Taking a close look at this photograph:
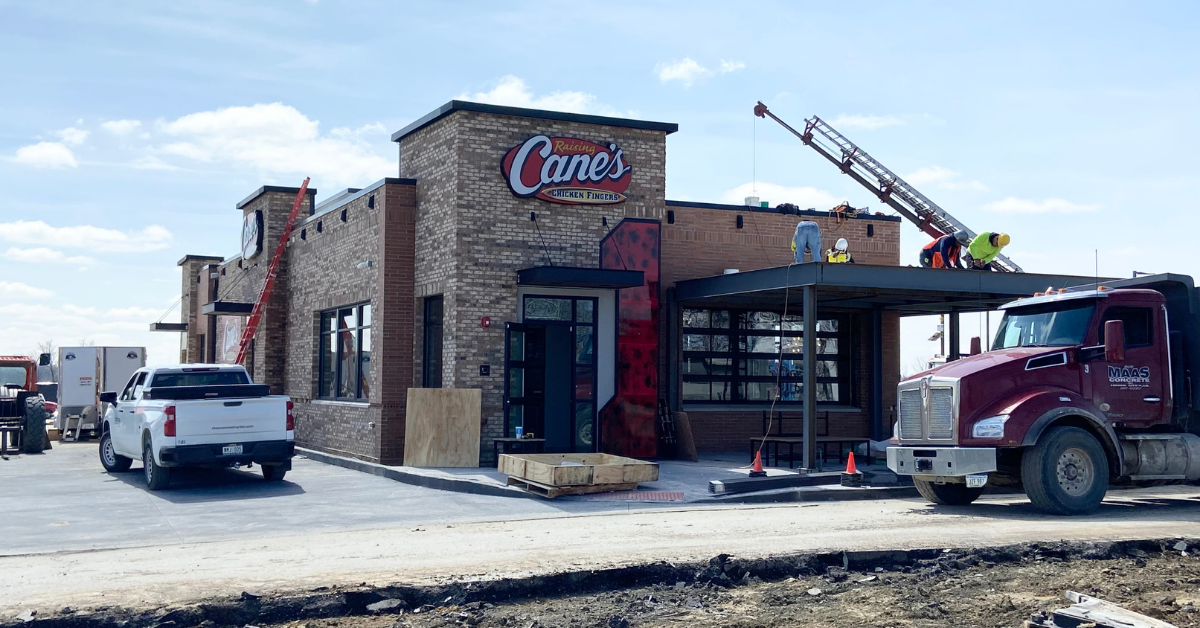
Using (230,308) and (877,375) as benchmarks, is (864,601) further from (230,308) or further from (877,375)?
(230,308)

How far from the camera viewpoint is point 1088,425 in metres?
13.0

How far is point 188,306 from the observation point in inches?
1497

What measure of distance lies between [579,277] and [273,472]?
581 cm

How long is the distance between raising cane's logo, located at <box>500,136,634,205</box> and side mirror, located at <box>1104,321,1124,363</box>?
8.95 m

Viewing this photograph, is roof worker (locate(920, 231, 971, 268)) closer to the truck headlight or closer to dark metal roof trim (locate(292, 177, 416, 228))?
the truck headlight

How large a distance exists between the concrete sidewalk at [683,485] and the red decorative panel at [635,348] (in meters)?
1.14

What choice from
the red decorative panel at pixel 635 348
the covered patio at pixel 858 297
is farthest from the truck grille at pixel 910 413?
the red decorative panel at pixel 635 348

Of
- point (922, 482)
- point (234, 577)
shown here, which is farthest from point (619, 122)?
point (234, 577)

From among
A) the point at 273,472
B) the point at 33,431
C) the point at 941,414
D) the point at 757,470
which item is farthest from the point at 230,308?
the point at 941,414

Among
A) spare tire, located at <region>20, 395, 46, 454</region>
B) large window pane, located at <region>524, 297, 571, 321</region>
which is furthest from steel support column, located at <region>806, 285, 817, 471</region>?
spare tire, located at <region>20, 395, 46, 454</region>

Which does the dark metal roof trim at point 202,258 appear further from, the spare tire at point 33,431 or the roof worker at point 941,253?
the roof worker at point 941,253

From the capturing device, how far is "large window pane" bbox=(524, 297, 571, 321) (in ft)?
62.4

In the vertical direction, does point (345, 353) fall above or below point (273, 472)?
above

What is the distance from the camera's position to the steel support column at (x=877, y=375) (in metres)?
22.2
